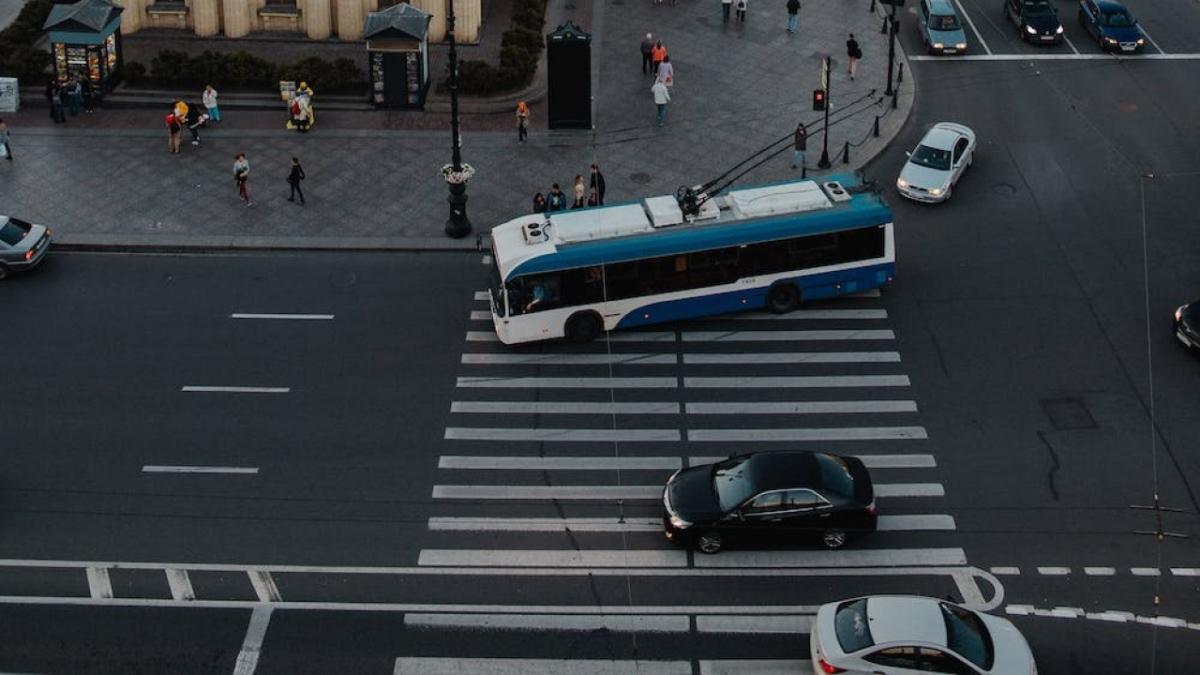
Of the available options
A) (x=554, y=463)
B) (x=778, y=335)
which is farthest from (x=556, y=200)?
(x=554, y=463)

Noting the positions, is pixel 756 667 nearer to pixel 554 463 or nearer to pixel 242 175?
pixel 554 463

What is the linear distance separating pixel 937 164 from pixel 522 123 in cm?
1197

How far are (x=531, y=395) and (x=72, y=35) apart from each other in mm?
22371

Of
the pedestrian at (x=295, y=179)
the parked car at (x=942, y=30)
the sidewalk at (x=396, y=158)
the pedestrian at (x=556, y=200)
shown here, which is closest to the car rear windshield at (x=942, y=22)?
the parked car at (x=942, y=30)

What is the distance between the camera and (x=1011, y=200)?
132ft

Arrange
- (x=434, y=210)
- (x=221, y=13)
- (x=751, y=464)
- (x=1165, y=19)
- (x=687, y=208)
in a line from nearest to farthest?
(x=751, y=464), (x=687, y=208), (x=434, y=210), (x=221, y=13), (x=1165, y=19)

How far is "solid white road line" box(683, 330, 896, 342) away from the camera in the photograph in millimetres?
33906

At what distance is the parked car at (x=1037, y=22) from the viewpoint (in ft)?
166

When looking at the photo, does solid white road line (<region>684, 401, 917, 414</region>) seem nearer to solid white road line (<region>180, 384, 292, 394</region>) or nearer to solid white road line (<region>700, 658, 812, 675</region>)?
solid white road line (<region>700, 658, 812, 675</region>)

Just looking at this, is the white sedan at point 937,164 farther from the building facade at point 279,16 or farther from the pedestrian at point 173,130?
the pedestrian at point 173,130

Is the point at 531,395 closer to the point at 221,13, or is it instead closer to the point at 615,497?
the point at 615,497

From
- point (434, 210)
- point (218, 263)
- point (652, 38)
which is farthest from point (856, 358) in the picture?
point (652, 38)

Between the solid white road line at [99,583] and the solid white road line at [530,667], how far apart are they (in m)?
5.70

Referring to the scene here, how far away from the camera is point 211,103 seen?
146 ft
